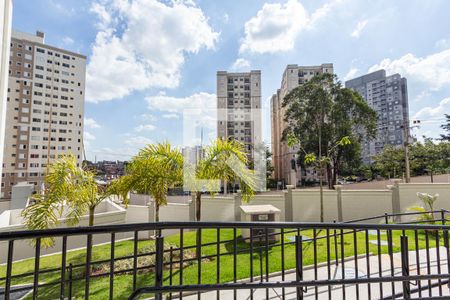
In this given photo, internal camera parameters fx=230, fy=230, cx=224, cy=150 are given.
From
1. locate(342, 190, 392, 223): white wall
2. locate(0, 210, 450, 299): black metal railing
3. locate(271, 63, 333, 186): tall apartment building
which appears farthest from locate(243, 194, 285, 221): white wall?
locate(271, 63, 333, 186): tall apartment building

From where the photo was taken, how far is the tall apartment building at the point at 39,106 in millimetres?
26109

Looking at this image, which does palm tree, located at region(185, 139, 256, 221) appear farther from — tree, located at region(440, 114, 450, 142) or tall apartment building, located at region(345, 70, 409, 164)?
tall apartment building, located at region(345, 70, 409, 164)

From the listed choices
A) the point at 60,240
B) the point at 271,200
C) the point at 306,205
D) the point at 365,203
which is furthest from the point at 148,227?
the point at 365,203

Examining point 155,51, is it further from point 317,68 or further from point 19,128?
point 317,68

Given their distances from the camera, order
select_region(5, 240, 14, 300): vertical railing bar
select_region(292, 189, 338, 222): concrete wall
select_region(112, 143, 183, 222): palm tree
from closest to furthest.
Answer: select_region(5, 240, 14, 300): vertical railing bar < select_region(112, 143, 183, 222): palm tree < select_region(292, 189, 338, 222): concrete wall

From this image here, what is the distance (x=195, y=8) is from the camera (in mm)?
5660

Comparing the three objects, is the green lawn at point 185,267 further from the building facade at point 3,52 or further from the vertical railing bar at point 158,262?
the building facade at point 3,52

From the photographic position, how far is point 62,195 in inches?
181

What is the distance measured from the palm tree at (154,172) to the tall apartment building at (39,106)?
2431 cm

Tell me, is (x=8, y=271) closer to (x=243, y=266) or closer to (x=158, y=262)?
(x=158, y=262)

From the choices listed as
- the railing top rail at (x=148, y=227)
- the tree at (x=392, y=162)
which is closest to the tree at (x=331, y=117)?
the tree at (x=392, y=162)

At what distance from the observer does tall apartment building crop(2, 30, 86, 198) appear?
26.1 meters

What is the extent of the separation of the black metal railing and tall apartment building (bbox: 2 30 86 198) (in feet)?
83.9

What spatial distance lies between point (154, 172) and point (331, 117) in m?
14.1
